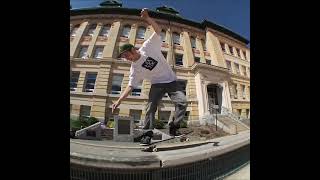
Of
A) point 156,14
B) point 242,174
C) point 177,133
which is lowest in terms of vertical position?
point 242,174

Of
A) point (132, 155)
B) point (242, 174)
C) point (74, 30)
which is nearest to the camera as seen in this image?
point (132, 155)

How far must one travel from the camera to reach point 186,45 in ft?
6.81

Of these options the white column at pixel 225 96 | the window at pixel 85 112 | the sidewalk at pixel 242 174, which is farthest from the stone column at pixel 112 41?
the sidewalk at pixel 242 174

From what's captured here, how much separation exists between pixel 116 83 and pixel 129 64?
0.16 metres

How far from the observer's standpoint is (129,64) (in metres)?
2.03

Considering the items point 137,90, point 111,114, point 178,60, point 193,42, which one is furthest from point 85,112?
point 193,42

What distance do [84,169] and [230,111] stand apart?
3.56ft

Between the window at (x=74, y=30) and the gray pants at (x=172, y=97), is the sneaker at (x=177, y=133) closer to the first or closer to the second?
the gray pants at (x=172, y=97)

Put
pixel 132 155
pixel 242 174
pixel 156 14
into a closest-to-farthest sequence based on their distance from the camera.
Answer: pixel 132 155
pixel 156 14
pixel 242 174

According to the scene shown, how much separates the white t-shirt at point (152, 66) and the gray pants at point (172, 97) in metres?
0.04

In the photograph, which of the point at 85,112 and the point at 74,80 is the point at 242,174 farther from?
the point at 74,80

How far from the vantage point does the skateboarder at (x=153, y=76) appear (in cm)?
202
